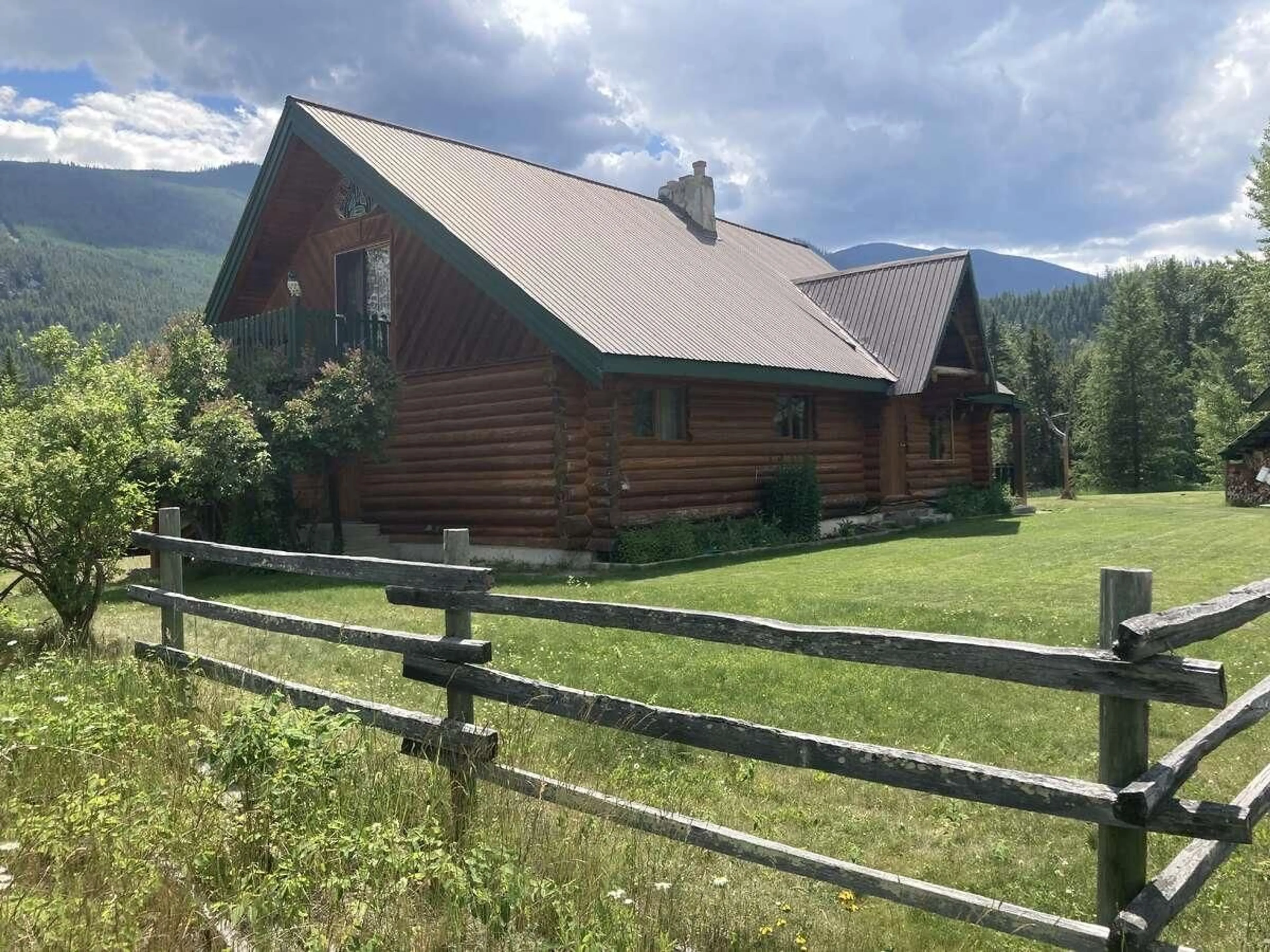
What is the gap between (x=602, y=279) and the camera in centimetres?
1786

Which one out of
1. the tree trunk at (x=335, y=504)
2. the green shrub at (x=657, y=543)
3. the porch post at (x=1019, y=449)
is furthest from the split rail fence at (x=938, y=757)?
the porch post at (x=1019, y=449)

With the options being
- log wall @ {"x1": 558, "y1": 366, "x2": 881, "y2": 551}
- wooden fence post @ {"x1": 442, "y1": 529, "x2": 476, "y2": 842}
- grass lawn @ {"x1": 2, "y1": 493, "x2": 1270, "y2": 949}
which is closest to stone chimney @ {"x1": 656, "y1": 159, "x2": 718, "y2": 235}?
log wall @ {"x1": 558, "y1": 366, "x2": 881, "y2": 551}

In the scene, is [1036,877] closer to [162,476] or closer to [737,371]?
[737,371]

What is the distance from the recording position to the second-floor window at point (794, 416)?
19828mm

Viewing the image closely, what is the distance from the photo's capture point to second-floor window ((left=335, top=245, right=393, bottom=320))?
18.9 m

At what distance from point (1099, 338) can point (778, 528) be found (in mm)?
45367

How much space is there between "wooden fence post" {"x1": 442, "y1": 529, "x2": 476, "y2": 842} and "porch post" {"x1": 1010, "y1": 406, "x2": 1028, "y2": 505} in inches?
969

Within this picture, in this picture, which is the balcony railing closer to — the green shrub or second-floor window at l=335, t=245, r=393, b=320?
second-floor window at l=335, t=245, r=393, b=320

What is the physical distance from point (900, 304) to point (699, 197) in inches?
247

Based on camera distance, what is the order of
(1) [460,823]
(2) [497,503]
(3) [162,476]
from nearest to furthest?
(1) [460,823] → (3) [162,476] → (2) [497,503]

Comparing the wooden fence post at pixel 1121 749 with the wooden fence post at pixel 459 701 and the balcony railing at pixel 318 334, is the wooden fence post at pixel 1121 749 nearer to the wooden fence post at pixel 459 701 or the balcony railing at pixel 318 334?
the wooden fence post at pixel 459 701

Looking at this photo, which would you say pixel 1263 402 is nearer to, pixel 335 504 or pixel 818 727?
pixel 335 504

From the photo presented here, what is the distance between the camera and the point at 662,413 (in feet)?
56.3

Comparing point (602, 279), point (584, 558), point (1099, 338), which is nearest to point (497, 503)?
point (584, 558)
